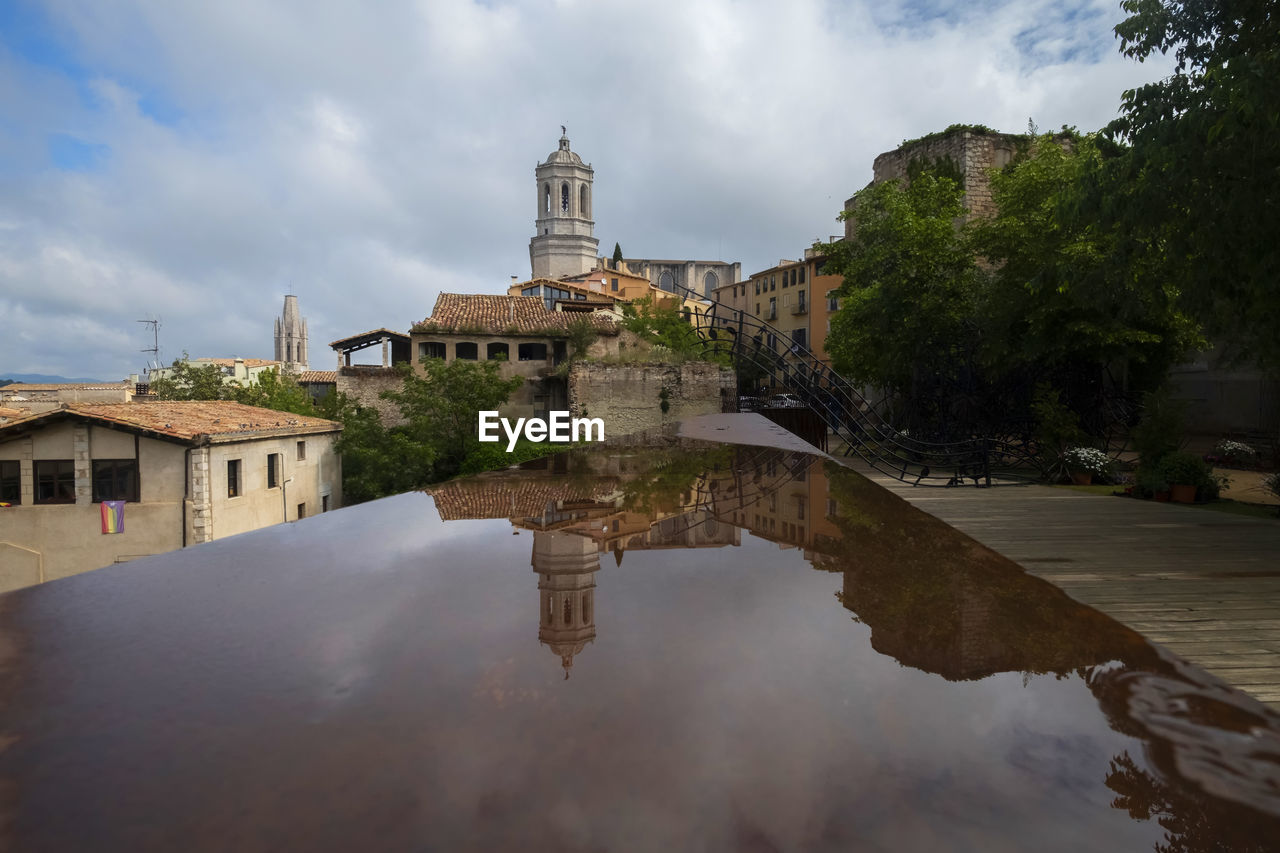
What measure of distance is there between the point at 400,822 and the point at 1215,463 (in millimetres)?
20643

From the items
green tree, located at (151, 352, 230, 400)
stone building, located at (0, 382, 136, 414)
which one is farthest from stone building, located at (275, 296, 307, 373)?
stone building, located at (0, 382, 136, 414)

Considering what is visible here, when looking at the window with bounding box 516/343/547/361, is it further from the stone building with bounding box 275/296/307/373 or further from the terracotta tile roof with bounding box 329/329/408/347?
the stone building with bounding box 275/296/307/373

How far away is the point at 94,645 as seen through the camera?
144 cm

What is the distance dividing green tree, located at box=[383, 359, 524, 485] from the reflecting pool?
24761mm

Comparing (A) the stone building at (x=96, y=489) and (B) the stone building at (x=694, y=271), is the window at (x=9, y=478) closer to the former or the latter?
(A) the stone building at (x=96, y=489)

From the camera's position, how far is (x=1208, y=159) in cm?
680

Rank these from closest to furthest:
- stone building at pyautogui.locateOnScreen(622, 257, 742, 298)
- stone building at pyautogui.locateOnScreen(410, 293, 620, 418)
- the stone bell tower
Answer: stone building at pyautogui.locateOnScreen(410, 293, 620, 418), the stone bell tower, stone building at pyautogui.locateOnScreen(622, 257, 742, 298)

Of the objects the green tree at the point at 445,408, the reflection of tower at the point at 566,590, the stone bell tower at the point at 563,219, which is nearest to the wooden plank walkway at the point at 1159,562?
the reflection of tower at the point at 566,590

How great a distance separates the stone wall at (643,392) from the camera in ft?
57.3

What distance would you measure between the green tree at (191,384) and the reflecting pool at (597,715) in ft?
137

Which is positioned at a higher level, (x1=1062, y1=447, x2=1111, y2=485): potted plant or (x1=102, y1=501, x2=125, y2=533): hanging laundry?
(x1=1062, y1=447, x2=1111, y2=485): potted plant

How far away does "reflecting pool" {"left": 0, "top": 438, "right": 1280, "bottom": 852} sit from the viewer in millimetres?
955

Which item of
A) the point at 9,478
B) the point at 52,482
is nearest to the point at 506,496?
the point at 52,482

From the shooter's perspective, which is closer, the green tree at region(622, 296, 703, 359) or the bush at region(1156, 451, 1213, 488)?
the bush at region(1156, 451, 1213, 488)
